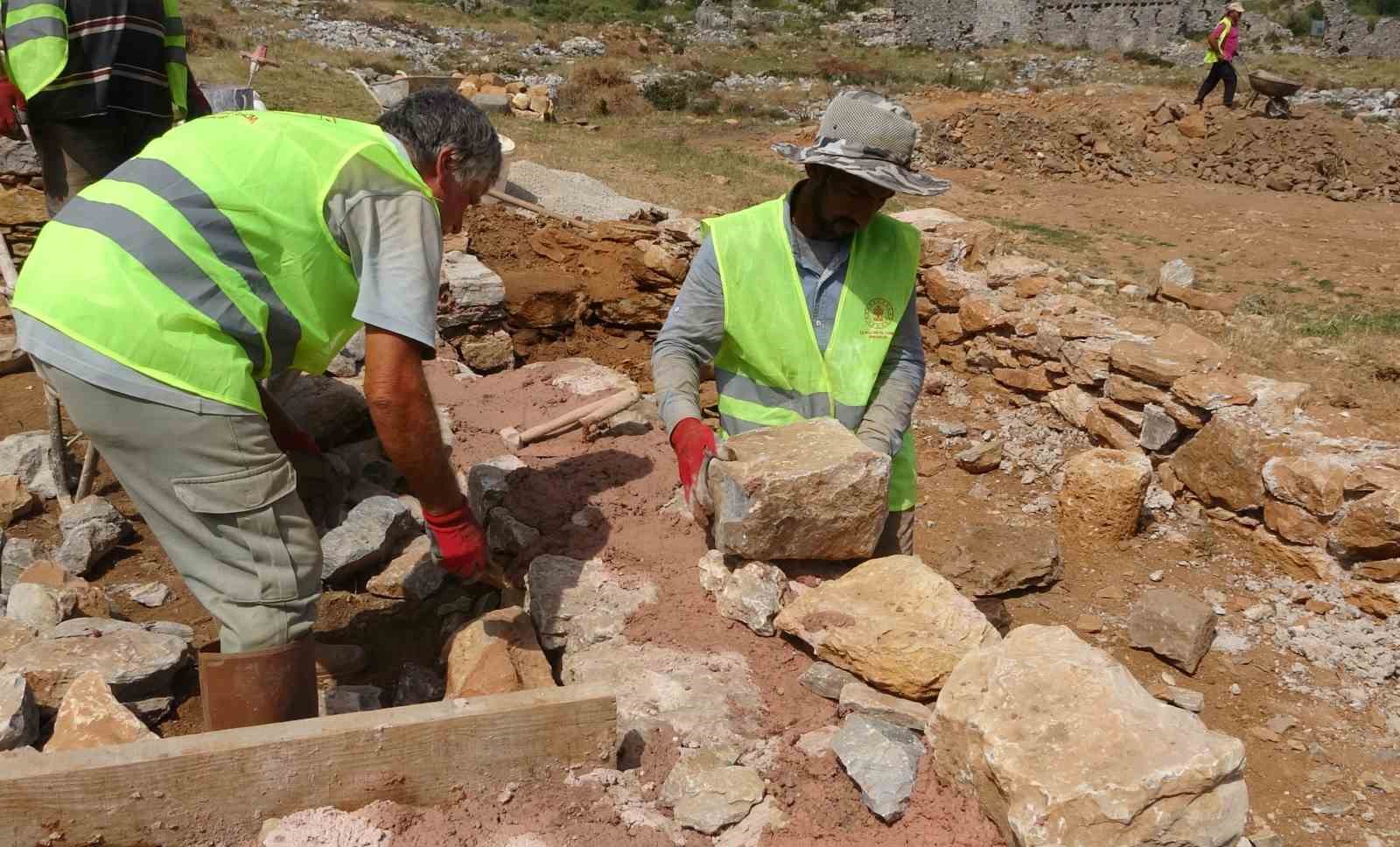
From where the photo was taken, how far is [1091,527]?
513 cm

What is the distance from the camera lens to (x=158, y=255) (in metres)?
2.14

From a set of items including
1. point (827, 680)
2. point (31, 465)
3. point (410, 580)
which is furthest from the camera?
point (31, 465)

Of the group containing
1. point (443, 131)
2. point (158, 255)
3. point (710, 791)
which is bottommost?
point (710, 791)

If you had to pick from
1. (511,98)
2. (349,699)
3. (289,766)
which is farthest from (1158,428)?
(511,98)

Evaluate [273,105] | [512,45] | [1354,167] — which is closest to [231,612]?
[273,105]

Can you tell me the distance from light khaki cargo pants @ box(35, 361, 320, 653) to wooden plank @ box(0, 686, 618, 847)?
0.44 metres

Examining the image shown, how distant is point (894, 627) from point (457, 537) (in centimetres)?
116

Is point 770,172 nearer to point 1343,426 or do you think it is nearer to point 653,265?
point 653,265

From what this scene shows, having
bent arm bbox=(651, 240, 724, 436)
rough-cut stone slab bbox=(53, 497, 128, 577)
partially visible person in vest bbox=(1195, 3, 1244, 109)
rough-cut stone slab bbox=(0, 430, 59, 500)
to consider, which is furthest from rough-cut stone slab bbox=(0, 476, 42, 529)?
partially visible person in vest bbox=(1195, 3, 1244, 109)

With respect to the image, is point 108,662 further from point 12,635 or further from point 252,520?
point 252,520

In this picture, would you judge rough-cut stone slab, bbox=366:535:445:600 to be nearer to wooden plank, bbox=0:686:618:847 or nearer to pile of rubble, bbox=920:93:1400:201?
wooden plank, bbox=0:686:618:847

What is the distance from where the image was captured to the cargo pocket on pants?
2252 mm

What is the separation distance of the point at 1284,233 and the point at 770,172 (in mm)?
6584

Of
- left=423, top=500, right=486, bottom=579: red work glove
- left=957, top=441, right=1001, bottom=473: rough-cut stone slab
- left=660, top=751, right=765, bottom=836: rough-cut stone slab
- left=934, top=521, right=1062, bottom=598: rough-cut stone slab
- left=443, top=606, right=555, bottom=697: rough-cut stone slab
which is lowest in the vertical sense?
left=957, top=441, right=1001, bottom=473: rough-cut stone slab
